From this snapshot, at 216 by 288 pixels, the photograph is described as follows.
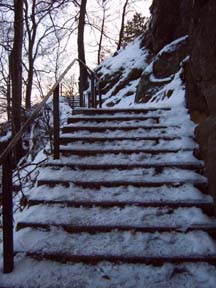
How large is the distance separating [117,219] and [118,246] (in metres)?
0.33

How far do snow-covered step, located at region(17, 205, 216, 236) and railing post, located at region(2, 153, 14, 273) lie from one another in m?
0.50

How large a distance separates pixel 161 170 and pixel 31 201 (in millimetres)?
1474

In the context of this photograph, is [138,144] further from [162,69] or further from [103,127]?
[162,69]

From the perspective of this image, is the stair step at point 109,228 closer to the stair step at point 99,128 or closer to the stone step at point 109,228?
the stone step at point 109,228

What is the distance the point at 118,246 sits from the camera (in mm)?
2652

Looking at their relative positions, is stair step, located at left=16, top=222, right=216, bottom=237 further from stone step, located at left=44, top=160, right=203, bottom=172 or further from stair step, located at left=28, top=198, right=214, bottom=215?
stone step, located at left=44, top=160, right=203, bottom=172

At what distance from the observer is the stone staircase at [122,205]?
2586mm

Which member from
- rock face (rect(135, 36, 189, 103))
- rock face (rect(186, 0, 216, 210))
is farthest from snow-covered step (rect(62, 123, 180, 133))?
rock face (rect(135, 36, 189, 103))

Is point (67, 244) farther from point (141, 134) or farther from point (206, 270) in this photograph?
point (141, 134)

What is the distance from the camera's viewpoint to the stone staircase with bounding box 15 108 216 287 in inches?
102

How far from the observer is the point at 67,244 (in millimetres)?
2684

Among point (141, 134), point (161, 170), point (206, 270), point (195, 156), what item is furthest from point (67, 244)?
point (141, 134)

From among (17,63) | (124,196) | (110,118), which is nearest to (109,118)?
(110,118)

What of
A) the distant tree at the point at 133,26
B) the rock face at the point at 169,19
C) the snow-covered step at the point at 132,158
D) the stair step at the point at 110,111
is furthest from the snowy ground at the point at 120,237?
the distant tree at the point at 133,26
